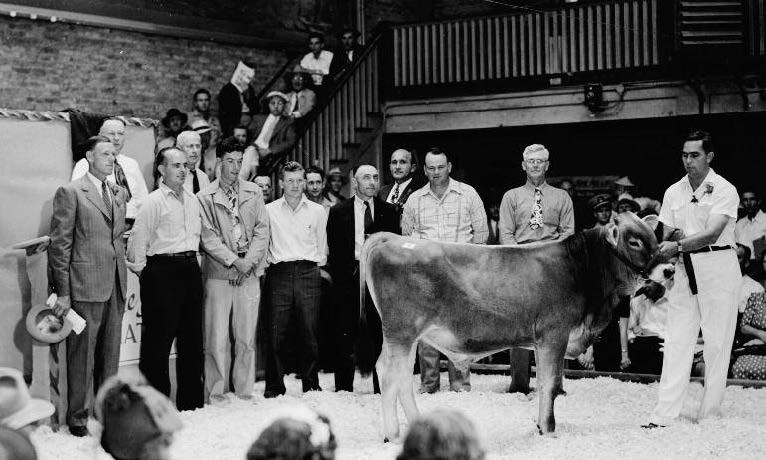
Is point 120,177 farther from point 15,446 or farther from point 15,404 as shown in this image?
point 15,446

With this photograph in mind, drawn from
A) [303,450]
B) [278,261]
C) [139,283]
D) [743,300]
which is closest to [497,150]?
[743,300]

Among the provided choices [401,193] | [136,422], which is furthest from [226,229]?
[136,422]

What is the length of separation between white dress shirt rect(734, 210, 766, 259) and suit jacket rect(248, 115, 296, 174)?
5506 millimetres

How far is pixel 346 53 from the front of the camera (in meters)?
14.6

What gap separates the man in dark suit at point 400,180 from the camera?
8594 mm

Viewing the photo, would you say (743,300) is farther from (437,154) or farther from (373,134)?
(373,134)

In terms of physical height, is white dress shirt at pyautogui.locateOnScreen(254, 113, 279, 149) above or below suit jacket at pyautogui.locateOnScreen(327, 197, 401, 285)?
above

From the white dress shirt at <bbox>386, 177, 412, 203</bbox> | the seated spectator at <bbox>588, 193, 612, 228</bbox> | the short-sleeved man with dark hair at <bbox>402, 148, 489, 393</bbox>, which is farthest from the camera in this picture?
the seated spectator at <bbox>588, 193, 612, 228</bbox>

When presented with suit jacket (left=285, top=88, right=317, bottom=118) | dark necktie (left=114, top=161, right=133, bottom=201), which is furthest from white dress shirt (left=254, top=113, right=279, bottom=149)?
dark necktie (left=114, top=161, right=133, bottom=201)

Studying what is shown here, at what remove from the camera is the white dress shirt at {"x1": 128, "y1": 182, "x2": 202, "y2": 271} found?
7.38m

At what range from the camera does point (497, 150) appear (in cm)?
1606

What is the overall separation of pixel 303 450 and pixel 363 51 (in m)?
12.4

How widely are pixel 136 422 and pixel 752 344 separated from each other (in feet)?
22.4

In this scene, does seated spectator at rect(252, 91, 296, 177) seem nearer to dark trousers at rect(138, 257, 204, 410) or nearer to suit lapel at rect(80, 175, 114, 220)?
dark trousers at rect(138, 257, 204, 410)
